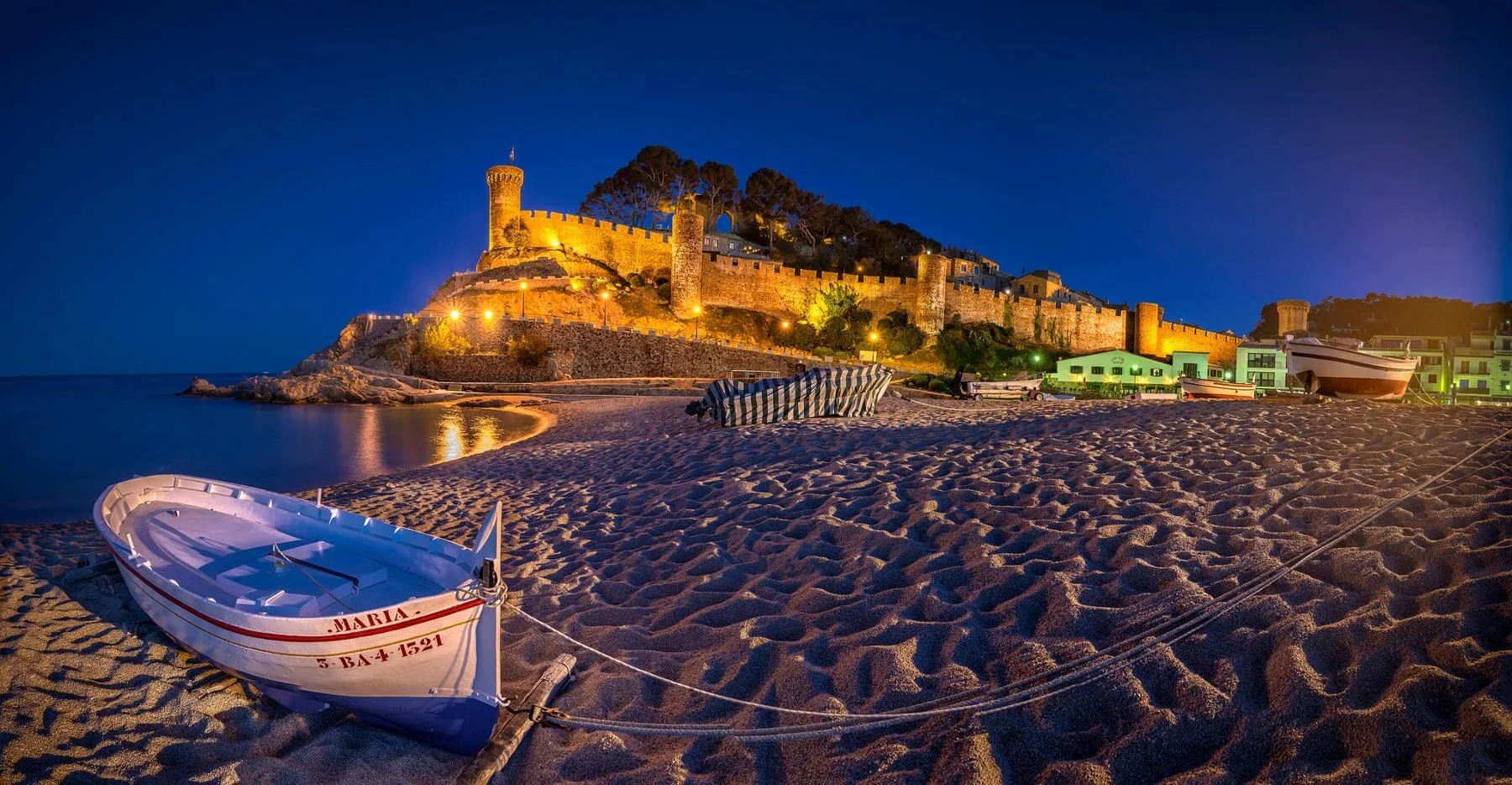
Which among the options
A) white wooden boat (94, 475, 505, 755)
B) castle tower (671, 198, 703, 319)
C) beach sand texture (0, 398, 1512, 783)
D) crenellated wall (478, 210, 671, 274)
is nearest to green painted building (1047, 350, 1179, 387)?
castle tower (671, 198, 703, 319)

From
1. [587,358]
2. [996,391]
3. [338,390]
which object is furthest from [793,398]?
[587,358]

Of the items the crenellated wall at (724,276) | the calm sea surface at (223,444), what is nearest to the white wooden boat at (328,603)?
the calm sea surface at (223,444)

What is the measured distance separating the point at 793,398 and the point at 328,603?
28.1 feet

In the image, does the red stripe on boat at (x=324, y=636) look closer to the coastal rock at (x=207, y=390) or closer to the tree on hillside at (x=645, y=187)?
the coastal rock at (x=207, y=390)

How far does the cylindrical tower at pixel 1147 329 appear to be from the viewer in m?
48.0

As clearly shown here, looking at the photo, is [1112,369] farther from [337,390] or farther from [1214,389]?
[337,390]

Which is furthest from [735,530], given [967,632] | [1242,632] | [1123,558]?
[1242,632]

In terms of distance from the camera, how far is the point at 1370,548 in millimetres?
3232

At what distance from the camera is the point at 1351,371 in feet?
41.3

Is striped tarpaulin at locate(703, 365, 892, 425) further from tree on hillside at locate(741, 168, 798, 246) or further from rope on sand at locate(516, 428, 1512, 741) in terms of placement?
tree on hillside at locate(741, 168, 798, 246)

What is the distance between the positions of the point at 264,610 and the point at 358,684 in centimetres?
85

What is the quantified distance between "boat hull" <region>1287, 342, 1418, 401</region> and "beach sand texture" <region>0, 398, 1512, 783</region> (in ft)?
27.6

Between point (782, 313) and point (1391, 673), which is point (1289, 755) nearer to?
point (1391, 673)

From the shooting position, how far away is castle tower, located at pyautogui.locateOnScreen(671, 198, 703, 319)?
39.8m
